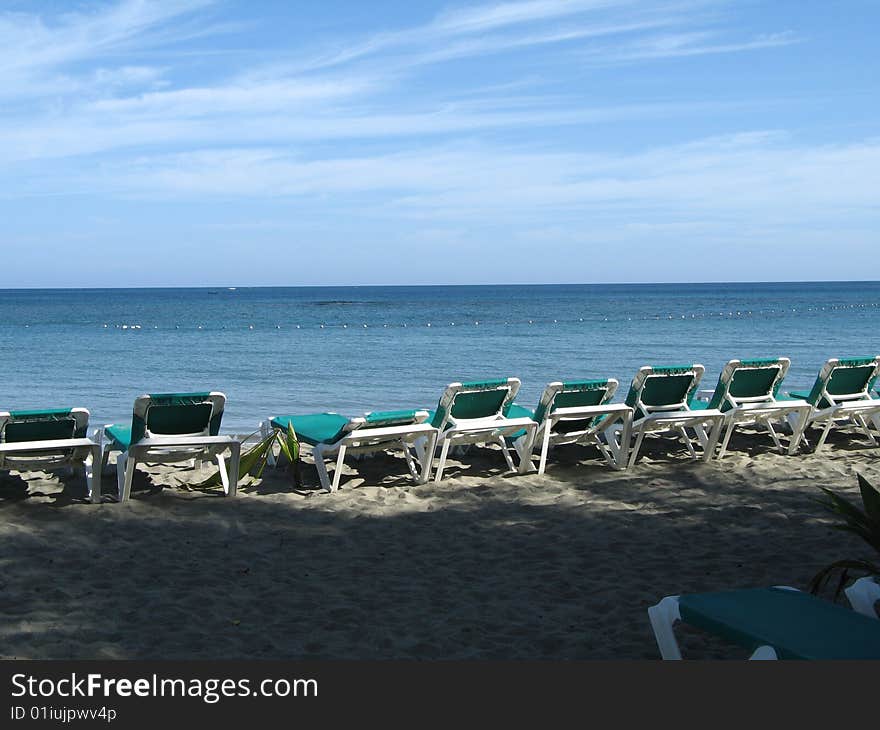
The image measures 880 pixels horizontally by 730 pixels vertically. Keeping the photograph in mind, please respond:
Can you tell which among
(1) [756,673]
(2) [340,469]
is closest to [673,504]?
(2) [340,469]

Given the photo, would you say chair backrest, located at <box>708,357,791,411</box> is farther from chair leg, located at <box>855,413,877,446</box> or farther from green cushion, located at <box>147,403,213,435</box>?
green cushion, located at <box>147,403,213,435</box>

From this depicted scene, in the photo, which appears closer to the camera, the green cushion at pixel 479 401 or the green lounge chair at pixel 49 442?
the green lounge chair at pixel 49 442

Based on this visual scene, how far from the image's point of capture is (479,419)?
7586 millimetres

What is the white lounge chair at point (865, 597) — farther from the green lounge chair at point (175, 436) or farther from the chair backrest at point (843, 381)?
the chair backrest at point (843, 381)

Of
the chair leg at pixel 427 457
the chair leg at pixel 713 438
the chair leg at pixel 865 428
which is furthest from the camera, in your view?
the chair leg at pixel 865 428

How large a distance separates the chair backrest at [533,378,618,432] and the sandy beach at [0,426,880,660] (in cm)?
38

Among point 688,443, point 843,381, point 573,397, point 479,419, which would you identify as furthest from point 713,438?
point 479,419

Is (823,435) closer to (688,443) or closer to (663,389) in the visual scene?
(688,443)

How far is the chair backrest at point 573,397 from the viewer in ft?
24.7

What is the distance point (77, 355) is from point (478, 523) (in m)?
25.1

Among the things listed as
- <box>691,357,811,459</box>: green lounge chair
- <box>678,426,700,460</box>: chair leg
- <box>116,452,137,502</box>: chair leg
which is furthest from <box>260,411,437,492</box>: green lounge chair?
<box>691,357,811,459</box>: green lounge chair

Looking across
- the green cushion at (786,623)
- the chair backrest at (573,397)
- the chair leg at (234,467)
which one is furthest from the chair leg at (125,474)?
the green cushion at (786,623)

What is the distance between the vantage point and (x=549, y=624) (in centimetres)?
441

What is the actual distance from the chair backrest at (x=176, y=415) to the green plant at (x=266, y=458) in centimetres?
41
